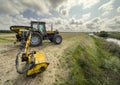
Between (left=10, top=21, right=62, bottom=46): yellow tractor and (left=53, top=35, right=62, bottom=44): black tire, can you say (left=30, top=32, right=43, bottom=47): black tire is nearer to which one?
(left=10, top=21, right=62, bottom=46): yellow tractor

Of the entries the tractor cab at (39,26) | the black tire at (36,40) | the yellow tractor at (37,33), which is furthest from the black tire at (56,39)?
the black tire at (36,40)

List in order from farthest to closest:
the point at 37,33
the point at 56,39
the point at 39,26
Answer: the point at 56,39 < the point at 39,26 < the point at 37,33

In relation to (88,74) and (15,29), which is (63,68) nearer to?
(88,74)

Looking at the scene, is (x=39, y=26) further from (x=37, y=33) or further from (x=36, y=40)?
(x=36, y=40)

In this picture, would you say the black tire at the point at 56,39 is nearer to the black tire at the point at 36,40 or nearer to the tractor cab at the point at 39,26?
the tractor cab at the point at 39,26

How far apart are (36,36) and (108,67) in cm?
814

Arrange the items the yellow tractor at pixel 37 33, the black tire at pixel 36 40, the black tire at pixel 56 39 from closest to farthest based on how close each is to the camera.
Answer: the yellow tractor at pixel 37 33 → the black tire at pixel 36 40 → the black tire at pixel 56 39

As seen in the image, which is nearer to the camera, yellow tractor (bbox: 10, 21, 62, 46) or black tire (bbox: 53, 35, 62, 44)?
yellow tractor (bbox: 10, 21, 62, 46)

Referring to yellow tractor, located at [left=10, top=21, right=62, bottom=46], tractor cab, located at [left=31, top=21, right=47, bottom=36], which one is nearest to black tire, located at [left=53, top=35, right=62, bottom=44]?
yellow tractor, located at [left=10, top=21, right=62, bottom=46]

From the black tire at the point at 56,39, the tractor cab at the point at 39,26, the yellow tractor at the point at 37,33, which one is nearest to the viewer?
the yellow tractor at the point at 37,33

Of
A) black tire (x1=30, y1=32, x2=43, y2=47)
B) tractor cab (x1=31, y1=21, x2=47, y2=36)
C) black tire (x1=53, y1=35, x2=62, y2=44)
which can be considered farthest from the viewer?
black tire (x1=53, y1=35, x2=62, y2=44)

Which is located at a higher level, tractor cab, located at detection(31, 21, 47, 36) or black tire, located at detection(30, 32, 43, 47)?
tractor cab, located at detection(31, 21, 47, 36)

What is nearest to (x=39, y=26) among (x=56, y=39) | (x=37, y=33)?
(x=37, y=33)

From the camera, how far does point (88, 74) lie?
831cm
